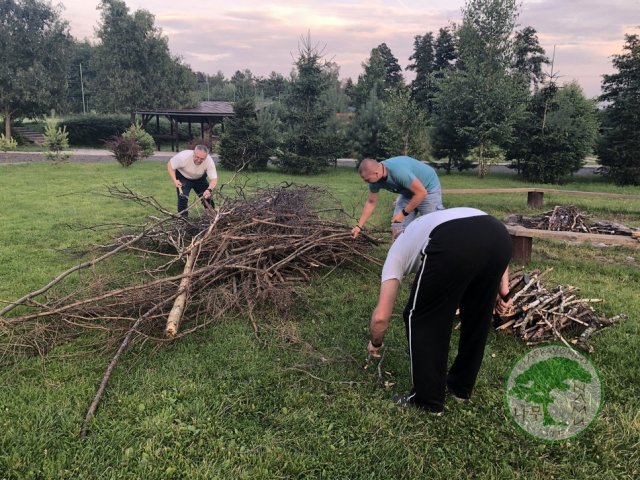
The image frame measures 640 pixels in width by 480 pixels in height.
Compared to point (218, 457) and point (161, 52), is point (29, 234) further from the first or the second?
point (161, 52)

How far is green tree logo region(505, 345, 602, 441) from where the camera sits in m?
2.50

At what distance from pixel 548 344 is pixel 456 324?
68cm

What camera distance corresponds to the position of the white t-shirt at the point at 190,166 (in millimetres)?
6371

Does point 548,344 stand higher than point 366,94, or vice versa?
point 366,94

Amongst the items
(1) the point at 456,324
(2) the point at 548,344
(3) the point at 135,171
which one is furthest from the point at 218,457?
(3) the point at 135,171

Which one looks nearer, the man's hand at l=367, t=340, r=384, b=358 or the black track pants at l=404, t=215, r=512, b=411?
the black track pants at l=404, t=215, r=512, b=411

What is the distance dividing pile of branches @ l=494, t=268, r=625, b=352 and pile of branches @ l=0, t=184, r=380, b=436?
5.89 ft

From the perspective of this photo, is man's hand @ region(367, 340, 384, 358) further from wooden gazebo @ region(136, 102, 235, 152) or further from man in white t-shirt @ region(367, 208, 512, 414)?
wooden gazebo @ region(136, 102, 235, 152)

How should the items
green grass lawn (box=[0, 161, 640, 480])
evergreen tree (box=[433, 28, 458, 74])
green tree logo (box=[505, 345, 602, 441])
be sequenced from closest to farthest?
green grass lawn (box=[0, 161, 640, 480])
green tree logo (box=[505, 345, 602, 441])
evergreen tree (box=[433, 28, 458, 74])

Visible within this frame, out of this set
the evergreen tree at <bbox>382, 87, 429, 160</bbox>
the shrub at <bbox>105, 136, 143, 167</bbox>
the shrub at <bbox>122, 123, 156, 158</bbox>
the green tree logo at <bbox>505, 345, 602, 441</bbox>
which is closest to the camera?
the green tree logo at <bbox>505, 345, 602, 441</bbox>

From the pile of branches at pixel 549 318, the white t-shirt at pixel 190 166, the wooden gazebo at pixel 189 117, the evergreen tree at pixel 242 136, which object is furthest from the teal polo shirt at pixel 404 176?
the wooden gazebo at pixel 189 117

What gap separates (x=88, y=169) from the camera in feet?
51.4

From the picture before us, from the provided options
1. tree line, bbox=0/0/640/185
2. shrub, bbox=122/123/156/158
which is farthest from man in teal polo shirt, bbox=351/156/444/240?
shrub, bbox=122/123/156/158

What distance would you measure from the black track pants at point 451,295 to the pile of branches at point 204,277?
1512 millimetres
